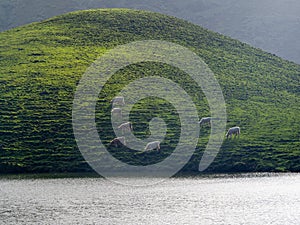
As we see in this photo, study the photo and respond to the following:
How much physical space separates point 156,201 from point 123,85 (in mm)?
47595

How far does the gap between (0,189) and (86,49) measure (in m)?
59.3

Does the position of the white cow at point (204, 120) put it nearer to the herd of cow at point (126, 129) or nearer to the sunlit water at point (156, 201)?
the herd of cow at point (126, 129)

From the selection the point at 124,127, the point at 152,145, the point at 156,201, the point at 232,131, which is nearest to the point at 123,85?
the point at 124,127

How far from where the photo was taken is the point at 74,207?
113 ft

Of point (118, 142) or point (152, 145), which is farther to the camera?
point (118, 142)

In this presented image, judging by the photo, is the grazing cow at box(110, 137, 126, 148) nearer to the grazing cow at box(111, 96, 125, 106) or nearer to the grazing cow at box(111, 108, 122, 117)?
the grazing cow at box(111, 108, 122, 117)

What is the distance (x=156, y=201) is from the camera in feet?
118

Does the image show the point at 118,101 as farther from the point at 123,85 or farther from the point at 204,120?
the point at 204,120

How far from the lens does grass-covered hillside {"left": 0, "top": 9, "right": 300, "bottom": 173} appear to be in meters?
55.6

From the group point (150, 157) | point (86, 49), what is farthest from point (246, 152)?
point (86, 49)

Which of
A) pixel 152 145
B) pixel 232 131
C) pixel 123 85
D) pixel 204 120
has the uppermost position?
pixel 123 85

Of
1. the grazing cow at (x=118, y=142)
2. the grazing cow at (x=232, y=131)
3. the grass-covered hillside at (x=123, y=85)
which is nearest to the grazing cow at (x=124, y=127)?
the grass-covered hillside at (x=123, y=85)

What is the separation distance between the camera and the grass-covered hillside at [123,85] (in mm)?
55594

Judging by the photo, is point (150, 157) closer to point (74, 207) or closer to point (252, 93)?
point (74, 207)
